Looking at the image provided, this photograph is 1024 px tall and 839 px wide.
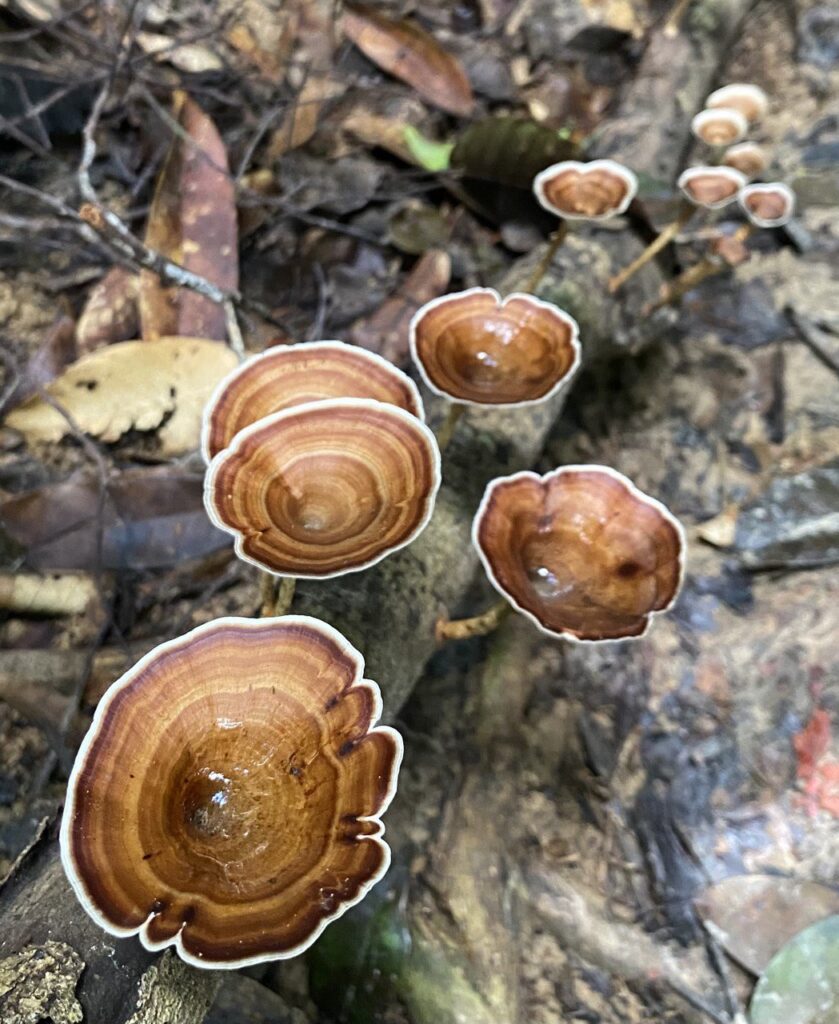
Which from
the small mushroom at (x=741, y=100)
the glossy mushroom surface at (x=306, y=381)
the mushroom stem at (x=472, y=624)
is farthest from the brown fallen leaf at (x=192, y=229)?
the small mushroom at (x=741, y=100)

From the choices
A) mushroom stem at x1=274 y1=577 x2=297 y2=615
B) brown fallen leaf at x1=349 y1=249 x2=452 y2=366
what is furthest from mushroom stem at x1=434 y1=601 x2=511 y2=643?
brown fallen leaf at x1=349 y1=249 x2=452 y2=366

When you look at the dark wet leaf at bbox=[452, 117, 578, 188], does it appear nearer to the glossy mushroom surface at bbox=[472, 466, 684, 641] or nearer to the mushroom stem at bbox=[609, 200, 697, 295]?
the mushroom stem at bbox=[609, 200, 697, 295]

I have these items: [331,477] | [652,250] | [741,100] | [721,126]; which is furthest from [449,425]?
[741,100]

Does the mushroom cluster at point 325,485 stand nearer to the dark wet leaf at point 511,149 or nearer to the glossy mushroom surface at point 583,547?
the glossy mushroom surface at point 583,547

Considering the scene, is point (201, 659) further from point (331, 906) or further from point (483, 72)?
point (483, 72)

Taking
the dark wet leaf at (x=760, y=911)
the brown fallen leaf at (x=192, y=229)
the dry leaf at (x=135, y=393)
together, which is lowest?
the dark wet leaf at (x=760, y=911)

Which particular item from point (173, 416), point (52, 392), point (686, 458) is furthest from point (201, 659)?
point (686, 458)

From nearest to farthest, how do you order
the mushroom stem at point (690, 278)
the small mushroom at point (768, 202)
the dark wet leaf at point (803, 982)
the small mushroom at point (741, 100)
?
1. the dark wet leaf at point (803, 982)
2. the mushroom stem at point (690, 278)
3. the small mushroom at point (768, 202)
4. the small mushroom at point (741, 100)

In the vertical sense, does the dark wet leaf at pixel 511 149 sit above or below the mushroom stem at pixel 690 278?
above
